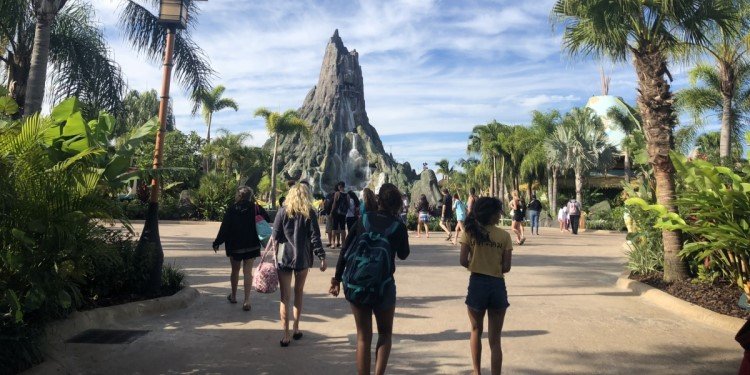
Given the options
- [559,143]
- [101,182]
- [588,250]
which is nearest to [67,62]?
[101,182]

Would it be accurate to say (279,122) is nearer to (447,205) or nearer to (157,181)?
(447,205)

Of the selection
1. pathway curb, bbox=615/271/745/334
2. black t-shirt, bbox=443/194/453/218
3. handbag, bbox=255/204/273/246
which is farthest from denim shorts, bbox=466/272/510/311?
black t-shirt, bbox=443/194/453/218

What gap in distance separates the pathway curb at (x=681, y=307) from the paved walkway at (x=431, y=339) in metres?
0.17

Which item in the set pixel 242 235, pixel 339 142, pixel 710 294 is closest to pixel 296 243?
pixel 242 235

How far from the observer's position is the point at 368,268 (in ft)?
12.4

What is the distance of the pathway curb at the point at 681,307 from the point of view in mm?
5930

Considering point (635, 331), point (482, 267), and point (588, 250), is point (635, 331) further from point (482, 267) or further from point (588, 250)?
point (588, 250)

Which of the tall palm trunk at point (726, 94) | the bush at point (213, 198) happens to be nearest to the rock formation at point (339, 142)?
the bush at point (213, 198)

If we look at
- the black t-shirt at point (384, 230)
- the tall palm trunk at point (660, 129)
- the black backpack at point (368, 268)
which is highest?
the tall palm trunk at point (660, 129)

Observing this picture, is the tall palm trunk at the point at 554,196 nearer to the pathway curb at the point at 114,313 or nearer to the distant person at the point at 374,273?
the pathway curb at the point at 114,313

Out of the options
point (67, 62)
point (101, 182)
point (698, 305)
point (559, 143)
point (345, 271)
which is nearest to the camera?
point (345, 271)

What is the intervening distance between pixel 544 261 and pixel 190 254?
7.84 metres

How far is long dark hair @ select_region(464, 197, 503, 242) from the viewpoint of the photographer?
4191 mm

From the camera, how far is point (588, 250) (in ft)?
48.0
